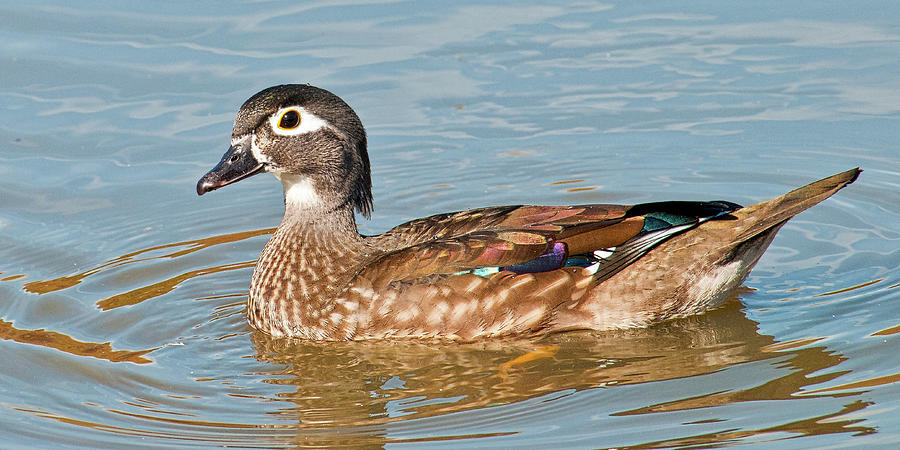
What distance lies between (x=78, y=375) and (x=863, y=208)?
6089 mm

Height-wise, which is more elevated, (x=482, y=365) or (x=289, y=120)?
(x=289, y=120)

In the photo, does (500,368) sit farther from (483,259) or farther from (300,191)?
(300,191)

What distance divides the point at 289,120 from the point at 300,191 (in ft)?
1.99

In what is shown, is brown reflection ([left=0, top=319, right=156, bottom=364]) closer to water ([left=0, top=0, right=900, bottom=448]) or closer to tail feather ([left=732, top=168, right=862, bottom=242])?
water ([left=0, top=0, right=900, bottom=448])

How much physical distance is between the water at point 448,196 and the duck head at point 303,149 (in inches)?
43.4

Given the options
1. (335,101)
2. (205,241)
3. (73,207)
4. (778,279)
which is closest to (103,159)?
(73,207)

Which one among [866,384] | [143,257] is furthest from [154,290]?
[866,384]

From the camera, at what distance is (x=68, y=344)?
890cm

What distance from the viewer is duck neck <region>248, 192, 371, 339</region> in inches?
352

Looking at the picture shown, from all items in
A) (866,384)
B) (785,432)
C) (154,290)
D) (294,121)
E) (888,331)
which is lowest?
(785,432)

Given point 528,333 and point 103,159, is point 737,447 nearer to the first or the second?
point 528,333

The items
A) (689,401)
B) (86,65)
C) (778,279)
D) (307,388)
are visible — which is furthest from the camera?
(86,65)

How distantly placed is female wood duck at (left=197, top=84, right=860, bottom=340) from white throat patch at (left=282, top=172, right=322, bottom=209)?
0.12m

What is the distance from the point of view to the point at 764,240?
875 cm
